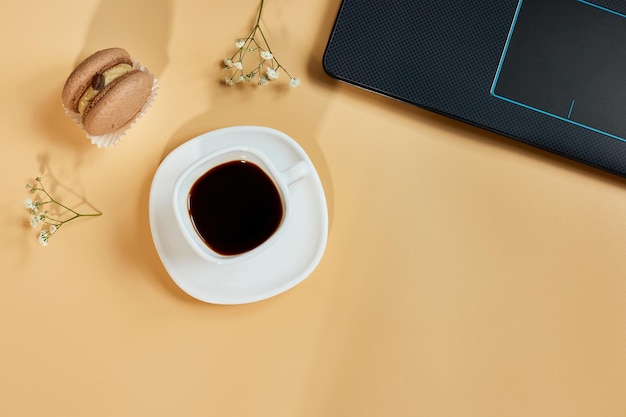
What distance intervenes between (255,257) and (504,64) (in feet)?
1.61

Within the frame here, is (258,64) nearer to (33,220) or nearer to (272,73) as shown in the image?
(272,73)

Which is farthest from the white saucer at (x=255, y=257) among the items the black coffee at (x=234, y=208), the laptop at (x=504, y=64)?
the laptop at (x=504, y=64)

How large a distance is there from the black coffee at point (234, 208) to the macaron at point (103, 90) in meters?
0.15

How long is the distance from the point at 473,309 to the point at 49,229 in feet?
2.24

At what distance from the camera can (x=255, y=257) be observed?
0.84 metres

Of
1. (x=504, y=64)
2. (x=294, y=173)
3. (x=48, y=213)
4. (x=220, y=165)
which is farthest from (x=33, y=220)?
(x=504, y=64)

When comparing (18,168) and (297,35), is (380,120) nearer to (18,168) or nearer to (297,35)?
(297,35)

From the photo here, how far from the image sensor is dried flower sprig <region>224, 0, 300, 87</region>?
0.88 meters

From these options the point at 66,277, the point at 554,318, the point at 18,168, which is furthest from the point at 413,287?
the point at 18,168

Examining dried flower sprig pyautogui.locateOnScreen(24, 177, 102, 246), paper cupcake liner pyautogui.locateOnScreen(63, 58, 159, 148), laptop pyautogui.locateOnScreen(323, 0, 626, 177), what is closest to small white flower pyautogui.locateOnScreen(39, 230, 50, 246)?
dried flower sprig pyautogui.locateOnScreen(24, 177, 102, 246)

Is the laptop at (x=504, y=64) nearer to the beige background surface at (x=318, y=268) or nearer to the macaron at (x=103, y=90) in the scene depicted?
the beige background surface at (x=318, y=268)

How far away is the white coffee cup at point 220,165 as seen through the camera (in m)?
0.75

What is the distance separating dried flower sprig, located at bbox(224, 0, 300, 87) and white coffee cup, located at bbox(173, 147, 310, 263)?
152 mm

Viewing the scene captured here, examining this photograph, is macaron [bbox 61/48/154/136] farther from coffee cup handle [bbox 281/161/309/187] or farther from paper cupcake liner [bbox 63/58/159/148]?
coffee cup handle [bbox 281/161/309/187]
